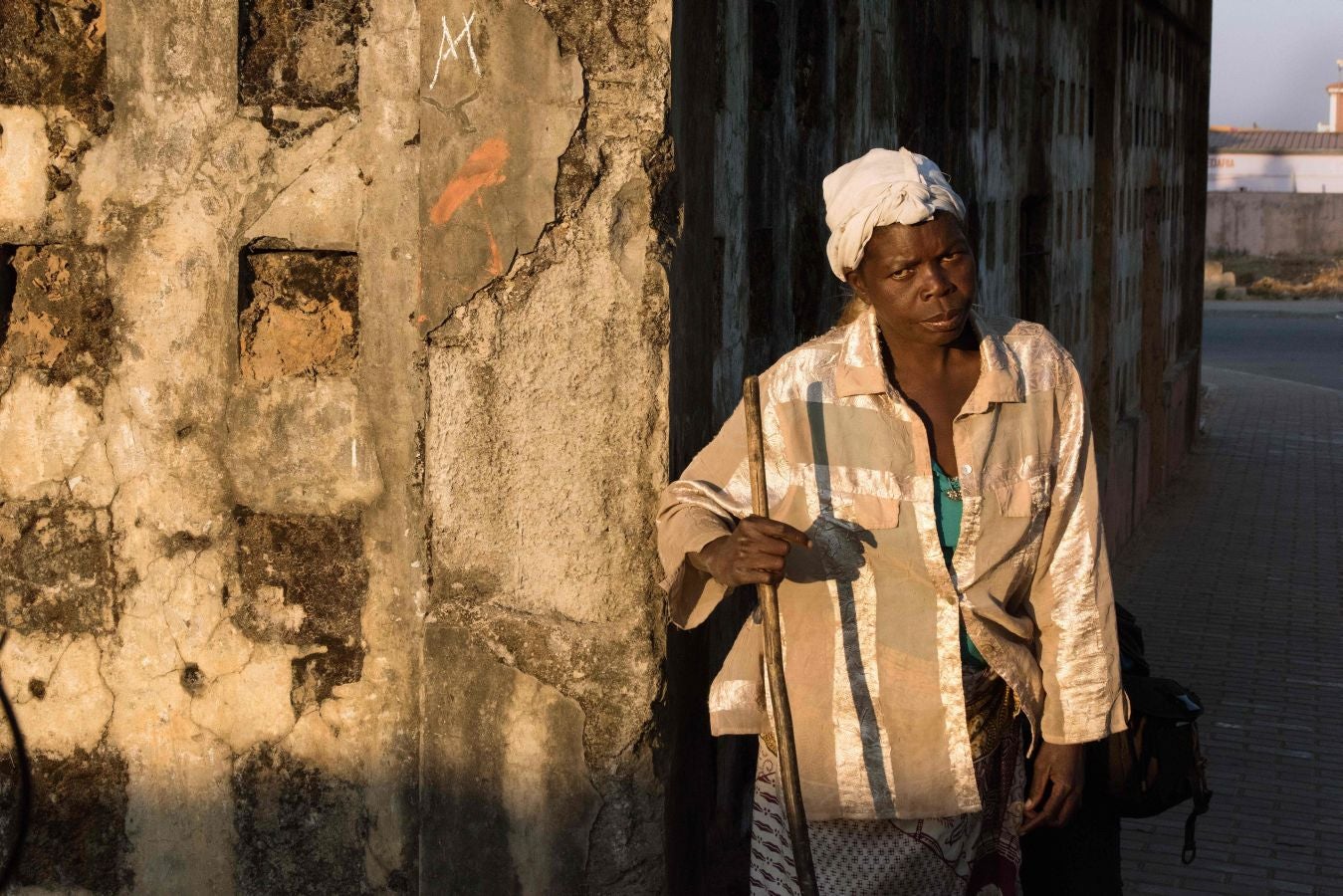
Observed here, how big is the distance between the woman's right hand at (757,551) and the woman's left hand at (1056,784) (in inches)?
24.7

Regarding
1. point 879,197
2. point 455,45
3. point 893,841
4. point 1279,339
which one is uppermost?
point 455,45

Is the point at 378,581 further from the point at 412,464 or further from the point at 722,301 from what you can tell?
the point at 722,301

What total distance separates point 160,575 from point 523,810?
0.84 m

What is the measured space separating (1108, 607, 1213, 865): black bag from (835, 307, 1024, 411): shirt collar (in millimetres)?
657

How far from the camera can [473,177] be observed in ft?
10.2

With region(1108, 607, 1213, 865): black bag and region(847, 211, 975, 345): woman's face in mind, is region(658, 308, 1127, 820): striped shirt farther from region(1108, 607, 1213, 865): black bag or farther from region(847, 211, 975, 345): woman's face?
region(1108, 607, 1213, 865): black bag

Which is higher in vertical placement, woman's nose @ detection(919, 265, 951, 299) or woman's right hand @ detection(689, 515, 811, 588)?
woman's nose @ detection(919, 265, 951, 299)

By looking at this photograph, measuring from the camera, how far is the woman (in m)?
2.80

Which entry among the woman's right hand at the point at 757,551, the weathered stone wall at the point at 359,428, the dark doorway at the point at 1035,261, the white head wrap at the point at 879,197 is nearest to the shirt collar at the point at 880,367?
the white head wrap at the point at 879,197

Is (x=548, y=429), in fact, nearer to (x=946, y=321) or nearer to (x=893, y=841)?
(x=946, y=321)

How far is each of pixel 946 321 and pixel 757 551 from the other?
50 centimetres

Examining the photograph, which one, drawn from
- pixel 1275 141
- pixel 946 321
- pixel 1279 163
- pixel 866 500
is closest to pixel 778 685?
pixel 866 500

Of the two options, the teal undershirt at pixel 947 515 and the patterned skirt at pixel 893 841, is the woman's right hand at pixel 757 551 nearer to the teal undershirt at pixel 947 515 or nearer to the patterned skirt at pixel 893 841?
the teal undershirt at pixel 947 515

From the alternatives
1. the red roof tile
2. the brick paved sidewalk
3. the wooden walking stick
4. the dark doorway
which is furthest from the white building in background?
the wooden walking stick
